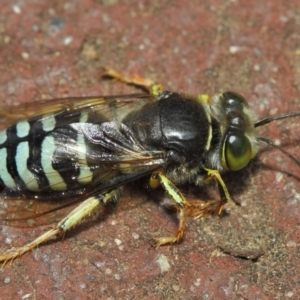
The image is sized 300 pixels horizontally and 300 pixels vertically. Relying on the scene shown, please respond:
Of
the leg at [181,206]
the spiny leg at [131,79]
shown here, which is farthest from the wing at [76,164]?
the spiny leg at [131,79]

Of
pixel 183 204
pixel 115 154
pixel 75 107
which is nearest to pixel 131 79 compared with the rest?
pixel 75 107

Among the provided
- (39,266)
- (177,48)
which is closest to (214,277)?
(39,266)

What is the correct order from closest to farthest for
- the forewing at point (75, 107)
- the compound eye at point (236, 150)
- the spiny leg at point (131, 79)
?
1. the compound eye at point (236, 150)
2. the forewing at point (75, 107)
3. the spiny leg at point (131, 79)

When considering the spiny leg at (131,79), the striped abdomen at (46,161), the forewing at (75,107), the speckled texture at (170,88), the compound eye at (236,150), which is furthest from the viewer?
the spiny leg at (131,79)

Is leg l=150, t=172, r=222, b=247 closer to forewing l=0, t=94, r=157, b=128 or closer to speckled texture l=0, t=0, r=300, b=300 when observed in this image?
speckled texture l=0, t=0, r=300, b=300

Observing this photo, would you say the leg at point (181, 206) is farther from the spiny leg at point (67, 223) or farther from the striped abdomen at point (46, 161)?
the striped abdomen at point (46, 161)

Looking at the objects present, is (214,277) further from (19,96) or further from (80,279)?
(19,96)
